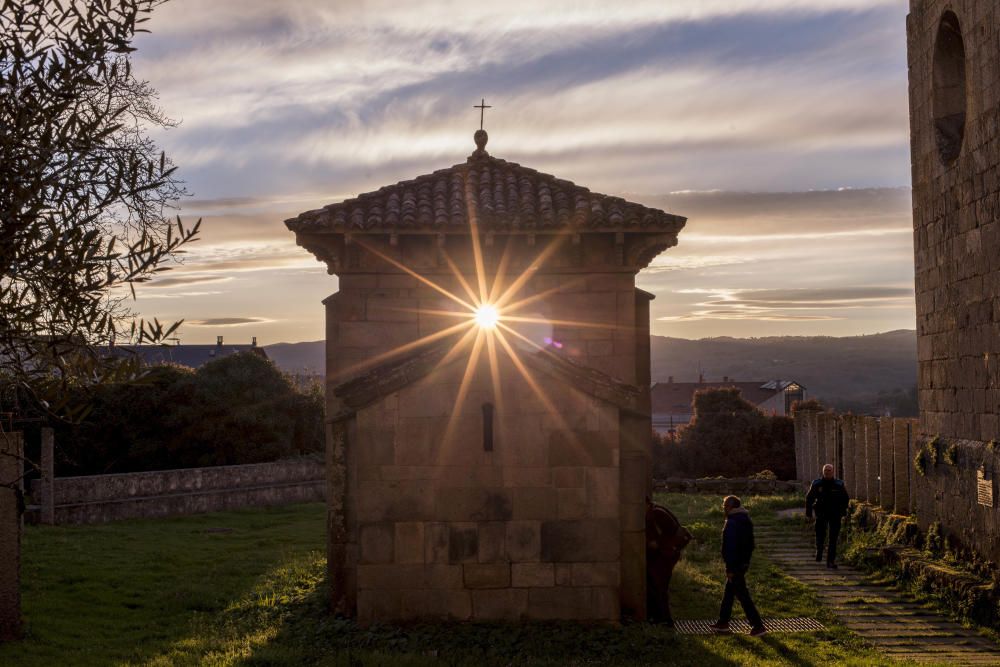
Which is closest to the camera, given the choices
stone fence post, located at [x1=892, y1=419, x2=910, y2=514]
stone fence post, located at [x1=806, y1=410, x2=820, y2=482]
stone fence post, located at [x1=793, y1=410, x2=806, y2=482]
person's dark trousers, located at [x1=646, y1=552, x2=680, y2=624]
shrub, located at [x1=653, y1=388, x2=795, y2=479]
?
person's dark trousers, located at [x1=646, y1=552, x2=680, y2=624]

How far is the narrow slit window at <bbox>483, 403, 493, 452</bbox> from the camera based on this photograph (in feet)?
39.7

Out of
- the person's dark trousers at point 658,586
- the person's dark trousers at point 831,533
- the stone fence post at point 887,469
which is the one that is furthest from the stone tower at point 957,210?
the person's dark trousers at point 658,586

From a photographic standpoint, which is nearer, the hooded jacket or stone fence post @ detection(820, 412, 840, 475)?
the hooded jacket

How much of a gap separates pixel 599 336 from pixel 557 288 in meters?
0.92

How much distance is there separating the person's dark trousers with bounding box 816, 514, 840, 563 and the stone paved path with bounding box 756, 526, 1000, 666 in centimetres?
23

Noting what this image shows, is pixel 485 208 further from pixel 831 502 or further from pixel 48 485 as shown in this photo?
pixel 48 485

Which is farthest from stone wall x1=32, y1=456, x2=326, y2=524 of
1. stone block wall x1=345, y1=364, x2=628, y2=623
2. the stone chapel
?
stone block wall x1=345, y1=364, x2=628, y2=623

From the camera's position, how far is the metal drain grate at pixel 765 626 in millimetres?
12914

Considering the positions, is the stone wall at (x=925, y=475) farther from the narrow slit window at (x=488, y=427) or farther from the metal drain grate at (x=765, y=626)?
the narrow slit window at (x=488, y=427)

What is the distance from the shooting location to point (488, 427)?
12117 mm

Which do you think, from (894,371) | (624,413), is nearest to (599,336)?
(624,413)

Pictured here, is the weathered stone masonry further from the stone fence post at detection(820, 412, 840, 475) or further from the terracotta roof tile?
the stone fence post at detection(820, 412, 840, 475)

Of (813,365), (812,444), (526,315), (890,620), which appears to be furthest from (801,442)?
(813,365)

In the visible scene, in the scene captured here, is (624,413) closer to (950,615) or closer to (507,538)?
(507,538)
